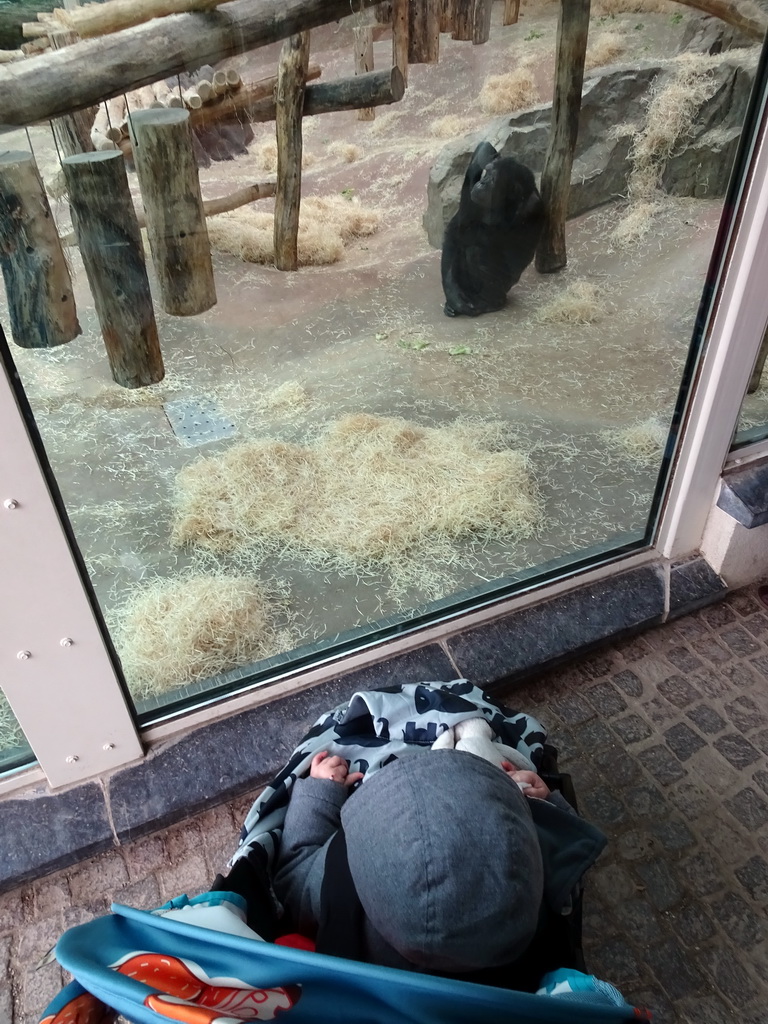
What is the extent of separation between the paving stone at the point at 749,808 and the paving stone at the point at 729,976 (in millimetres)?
332

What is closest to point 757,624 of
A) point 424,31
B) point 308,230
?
point 308,230

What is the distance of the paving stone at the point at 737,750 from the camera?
1.98 m

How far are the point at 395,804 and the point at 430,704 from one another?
57cm

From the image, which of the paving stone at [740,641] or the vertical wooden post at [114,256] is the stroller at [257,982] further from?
the paving stone at [740,641]

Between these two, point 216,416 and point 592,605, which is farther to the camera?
point 592,605

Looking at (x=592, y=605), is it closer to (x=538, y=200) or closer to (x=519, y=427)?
(x=519, y=427)

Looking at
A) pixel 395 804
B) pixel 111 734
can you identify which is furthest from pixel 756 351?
pixel 111 734

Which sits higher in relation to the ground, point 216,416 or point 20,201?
point 20,201

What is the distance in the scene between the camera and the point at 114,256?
1.28 meters

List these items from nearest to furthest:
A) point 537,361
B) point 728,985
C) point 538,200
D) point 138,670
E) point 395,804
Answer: point 395,804 → point 728,985 → point 138,670 → point 538,200 → point 537,361

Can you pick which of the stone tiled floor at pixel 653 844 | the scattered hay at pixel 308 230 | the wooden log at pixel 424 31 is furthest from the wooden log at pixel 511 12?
the stone tiled floor at pixel 653 844

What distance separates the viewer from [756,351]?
1.93 meters

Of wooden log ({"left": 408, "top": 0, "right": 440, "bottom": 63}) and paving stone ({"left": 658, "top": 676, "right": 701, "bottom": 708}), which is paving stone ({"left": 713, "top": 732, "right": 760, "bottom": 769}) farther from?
wooden log ({"left": 408, "top": 0, "right": 440, "bottom": 63})

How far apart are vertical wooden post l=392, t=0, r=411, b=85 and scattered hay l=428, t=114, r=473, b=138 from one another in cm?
20
